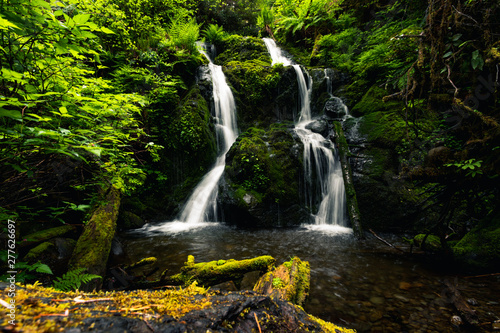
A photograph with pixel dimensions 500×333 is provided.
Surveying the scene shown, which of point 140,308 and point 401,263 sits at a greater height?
point 140,308

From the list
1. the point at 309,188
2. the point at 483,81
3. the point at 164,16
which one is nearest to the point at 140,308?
the point at 483,81

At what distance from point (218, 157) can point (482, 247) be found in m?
8.83

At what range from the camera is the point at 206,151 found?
9.37m

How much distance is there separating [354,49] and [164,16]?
10586mm

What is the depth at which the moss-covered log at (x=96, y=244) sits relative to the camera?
2.91m

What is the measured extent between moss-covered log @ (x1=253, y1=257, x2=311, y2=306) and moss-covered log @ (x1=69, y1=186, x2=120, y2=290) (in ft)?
7.12

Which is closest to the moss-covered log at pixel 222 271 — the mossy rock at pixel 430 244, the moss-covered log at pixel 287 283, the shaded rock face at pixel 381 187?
the moss-covered log at pixel 287 283

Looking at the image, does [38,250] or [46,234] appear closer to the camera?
[38,250]

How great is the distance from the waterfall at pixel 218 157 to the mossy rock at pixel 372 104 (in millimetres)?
6058

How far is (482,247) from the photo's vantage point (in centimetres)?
344

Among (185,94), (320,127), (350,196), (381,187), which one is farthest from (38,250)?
(320,127)

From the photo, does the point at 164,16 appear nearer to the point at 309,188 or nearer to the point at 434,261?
the point at 309,188

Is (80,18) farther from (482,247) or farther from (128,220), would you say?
(128,220)

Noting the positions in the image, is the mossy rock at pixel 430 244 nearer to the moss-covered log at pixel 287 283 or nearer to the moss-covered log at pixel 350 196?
the moss-covered log at pixel 350 196
